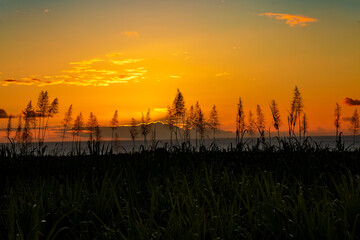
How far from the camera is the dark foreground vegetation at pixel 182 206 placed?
14.4ft

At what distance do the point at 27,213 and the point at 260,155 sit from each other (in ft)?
22.0

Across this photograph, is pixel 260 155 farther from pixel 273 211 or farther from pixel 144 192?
pixel 273 211

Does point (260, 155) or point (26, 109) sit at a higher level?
point (26, 109)

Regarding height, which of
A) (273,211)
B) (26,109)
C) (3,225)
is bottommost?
(3,225)

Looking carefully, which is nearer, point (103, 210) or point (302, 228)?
point (302, 228)

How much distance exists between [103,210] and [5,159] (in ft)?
19.0

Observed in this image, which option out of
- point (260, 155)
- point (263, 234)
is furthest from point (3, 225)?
point (260, 155)

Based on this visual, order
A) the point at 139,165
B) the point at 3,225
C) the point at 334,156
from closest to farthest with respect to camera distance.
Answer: the point at 3,225
the point at 139,165
the point at 334,156

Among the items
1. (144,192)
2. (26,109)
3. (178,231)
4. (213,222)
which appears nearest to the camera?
(178,231)

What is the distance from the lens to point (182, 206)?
206 inches

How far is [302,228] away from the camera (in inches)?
176

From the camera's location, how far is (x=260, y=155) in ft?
33.9

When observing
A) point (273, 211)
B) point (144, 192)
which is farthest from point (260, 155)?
point (273, 211)

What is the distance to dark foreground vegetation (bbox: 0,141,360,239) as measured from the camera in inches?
173
